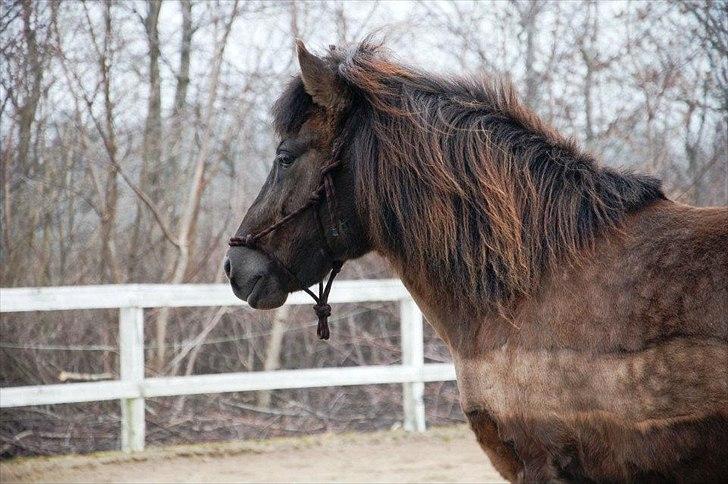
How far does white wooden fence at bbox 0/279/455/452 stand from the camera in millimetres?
5902

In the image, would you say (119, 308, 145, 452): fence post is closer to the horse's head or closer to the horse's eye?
the horse's head

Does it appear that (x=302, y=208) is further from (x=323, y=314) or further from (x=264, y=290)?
(x=323, y=314)

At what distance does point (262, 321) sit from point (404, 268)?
6.07m

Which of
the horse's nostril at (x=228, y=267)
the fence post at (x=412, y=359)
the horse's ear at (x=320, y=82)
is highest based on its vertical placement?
the horse's ear at (x=320, y=82)

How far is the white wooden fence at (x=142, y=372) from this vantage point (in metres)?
5.90

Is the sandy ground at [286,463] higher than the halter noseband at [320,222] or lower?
lower

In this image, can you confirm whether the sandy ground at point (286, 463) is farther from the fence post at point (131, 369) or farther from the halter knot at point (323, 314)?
the halter knot at point (323, 314)

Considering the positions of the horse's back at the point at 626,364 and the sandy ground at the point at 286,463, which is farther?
the sandy ground at the point at 286,463

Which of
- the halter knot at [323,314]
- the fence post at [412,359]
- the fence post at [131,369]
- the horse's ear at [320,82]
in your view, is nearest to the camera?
the horse's ear at [320,82]

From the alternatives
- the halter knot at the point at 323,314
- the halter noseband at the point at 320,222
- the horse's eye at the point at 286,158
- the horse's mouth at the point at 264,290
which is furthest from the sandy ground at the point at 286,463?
the horse's eye at the point at 286,158

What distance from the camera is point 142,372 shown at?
6273 millimetres

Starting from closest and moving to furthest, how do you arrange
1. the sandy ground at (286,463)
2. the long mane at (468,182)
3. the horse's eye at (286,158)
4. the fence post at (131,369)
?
the long mane at (468,182) < the horse's eye at (286,158) < the sandy ground at (286,463) < the fence post at (131,369)

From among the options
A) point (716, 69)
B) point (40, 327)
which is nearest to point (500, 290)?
point (40, 327)

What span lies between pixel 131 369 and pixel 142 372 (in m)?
0.11
